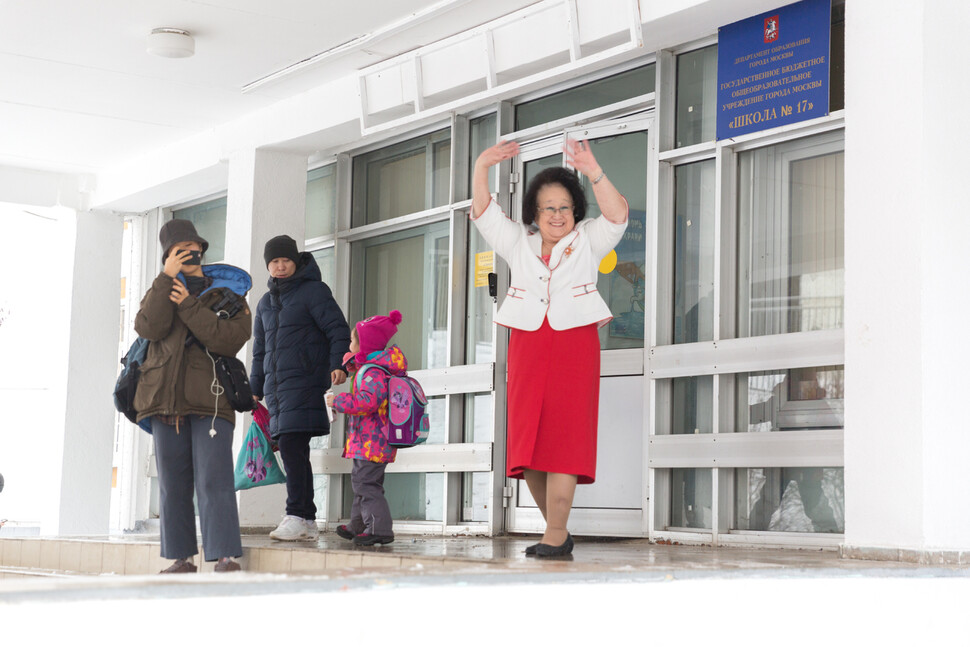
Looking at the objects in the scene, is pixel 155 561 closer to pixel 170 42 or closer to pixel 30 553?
pixel 30 553

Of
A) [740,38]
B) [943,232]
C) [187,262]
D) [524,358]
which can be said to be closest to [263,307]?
[187,262]

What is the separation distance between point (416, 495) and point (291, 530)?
2.05 meters

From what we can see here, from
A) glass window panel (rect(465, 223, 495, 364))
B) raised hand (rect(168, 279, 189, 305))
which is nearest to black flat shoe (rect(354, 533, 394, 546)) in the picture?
raised hand (rect(168, 279, 189, 305))

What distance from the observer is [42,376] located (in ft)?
45.8

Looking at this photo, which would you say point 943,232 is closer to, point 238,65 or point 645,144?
point 645,144

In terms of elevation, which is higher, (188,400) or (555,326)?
(555,326)

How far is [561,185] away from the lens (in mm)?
4840

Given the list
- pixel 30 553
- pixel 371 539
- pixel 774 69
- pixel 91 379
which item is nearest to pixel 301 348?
pixel 371 539

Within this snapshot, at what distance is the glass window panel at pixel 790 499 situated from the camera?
5.57 meters

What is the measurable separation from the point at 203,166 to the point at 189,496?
15.8 ft

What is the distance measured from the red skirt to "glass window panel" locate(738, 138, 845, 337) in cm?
162

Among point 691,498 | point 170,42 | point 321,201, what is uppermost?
point 170,42

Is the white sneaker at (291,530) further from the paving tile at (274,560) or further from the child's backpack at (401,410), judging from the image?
the child's backpack at (401,410)

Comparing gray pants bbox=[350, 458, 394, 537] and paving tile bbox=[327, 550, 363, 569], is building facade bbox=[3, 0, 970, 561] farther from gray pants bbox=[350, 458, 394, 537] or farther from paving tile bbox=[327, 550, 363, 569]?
gray pants bbox=[350, 458, 394, 537]
